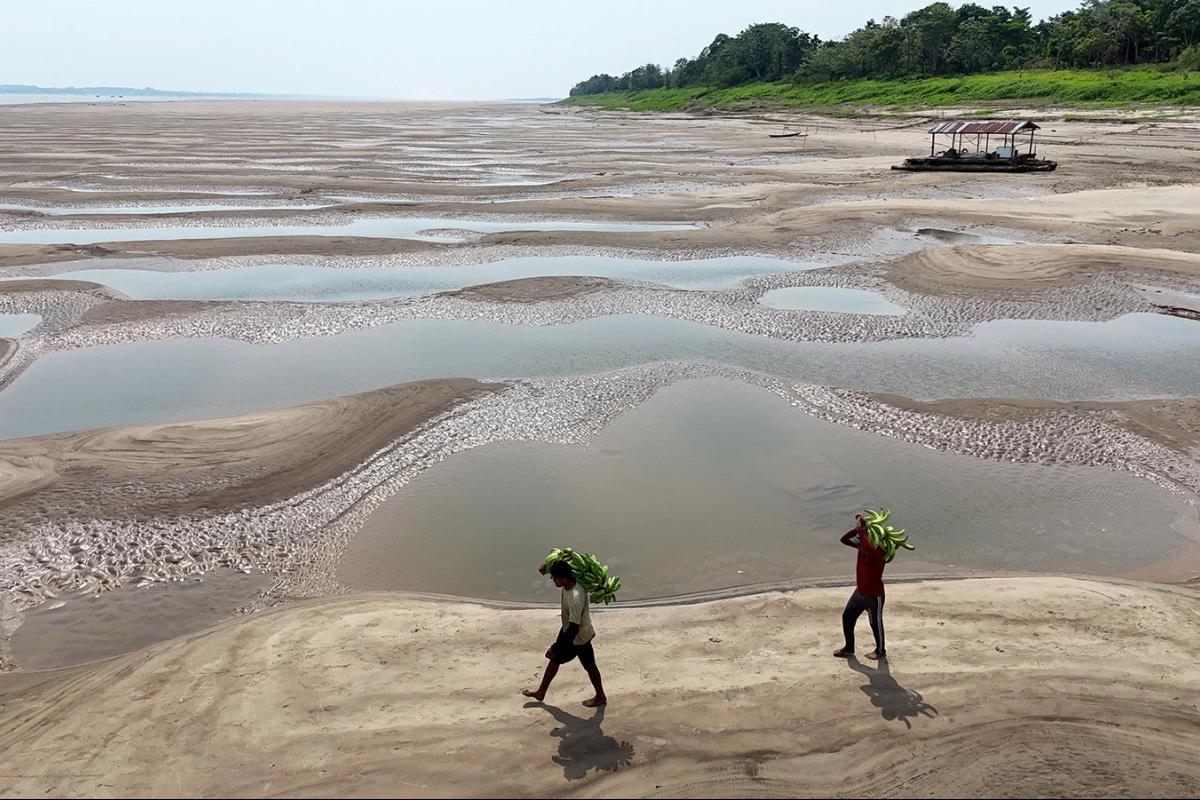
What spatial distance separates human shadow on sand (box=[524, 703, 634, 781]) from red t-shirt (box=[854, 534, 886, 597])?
7.74 ft

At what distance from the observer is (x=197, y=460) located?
36.6ft

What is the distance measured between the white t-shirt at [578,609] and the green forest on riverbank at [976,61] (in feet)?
222

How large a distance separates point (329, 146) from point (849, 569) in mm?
63279

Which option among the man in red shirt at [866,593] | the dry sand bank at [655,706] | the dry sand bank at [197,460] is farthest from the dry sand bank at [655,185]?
the man in red shirt at [866,593]

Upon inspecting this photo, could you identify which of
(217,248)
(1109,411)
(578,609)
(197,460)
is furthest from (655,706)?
(217,248)

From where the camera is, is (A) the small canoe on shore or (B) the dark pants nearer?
(B) the dark pants

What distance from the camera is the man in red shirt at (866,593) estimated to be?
20.9 feet

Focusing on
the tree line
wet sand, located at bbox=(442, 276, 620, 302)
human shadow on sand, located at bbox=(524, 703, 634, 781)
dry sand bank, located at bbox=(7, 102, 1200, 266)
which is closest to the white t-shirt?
human shadow on sand, located at bbox=(524, 703, 634, 781)

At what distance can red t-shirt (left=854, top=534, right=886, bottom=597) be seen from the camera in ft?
20.8

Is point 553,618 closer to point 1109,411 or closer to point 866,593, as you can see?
point 866,593

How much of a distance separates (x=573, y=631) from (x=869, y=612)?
102 inches

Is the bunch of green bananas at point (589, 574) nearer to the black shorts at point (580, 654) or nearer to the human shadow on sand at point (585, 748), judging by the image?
the black shorts at point (580, 654)

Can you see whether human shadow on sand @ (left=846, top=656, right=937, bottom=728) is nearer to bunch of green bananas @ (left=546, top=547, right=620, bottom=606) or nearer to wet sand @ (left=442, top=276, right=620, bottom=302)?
bunch of green bananas @ (left=546, top=547, right=620, bottom=606)

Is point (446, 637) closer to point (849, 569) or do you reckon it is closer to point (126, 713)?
point (126, 713)
